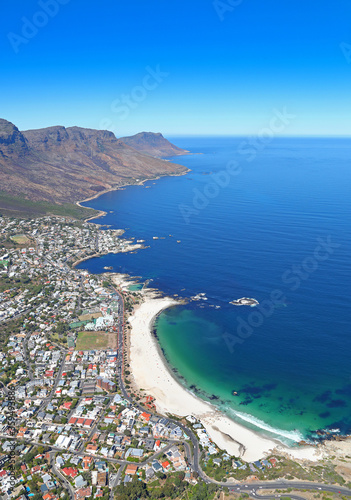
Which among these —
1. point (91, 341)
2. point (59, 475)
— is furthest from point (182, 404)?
point (91, 341)

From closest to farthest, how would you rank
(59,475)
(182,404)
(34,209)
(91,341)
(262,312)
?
(59,475), (182,404), (91,341), (262,312), (34,209)

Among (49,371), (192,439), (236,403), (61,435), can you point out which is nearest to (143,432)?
(192,439)

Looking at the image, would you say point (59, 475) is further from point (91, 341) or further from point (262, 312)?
point (262, 312)

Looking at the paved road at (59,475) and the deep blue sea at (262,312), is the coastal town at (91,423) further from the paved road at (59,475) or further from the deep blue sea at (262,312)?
the deep blue sea at (262,312)

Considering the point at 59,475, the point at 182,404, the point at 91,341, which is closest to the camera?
the point at 59,475

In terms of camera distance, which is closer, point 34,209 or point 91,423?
point 91,423

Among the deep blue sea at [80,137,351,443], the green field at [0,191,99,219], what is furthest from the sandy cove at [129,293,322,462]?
the green field at [0,191,99,219]

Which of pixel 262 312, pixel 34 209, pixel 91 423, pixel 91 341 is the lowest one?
pixel 91 423
